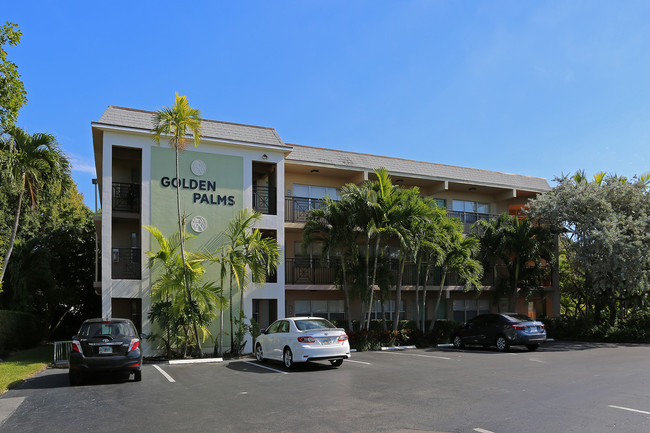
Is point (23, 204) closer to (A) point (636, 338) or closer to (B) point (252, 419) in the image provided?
(B) point (252, 419)

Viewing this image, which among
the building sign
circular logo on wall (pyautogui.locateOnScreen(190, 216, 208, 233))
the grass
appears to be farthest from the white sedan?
the grass

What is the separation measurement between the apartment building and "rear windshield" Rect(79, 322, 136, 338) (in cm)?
500

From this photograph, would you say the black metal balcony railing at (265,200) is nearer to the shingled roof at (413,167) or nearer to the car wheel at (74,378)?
the shingled roof at (413,167)

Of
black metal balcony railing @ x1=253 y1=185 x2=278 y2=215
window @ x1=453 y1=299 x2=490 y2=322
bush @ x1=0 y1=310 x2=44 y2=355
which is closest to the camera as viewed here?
bush @ x1=0 y1=310 x2=44 y2=355

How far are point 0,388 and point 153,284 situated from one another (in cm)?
710

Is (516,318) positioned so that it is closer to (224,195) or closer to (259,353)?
(259,353)

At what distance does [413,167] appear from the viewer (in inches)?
1033

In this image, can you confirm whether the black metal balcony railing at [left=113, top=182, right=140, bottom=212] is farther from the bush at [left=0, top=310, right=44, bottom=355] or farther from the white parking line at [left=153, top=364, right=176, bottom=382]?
the white parking line at [left=153, top=364, right=176, bottom=382]

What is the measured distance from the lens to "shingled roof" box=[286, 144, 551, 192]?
23625mm

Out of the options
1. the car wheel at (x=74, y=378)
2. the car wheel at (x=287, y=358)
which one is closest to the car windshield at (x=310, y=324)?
the car wheel at (x=287, y=358)

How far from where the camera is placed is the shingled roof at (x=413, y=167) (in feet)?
77.5

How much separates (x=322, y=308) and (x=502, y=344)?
803 centimetres

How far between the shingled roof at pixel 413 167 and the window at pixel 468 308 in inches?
248

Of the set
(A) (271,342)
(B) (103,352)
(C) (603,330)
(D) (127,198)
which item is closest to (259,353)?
(A) (271,342)
